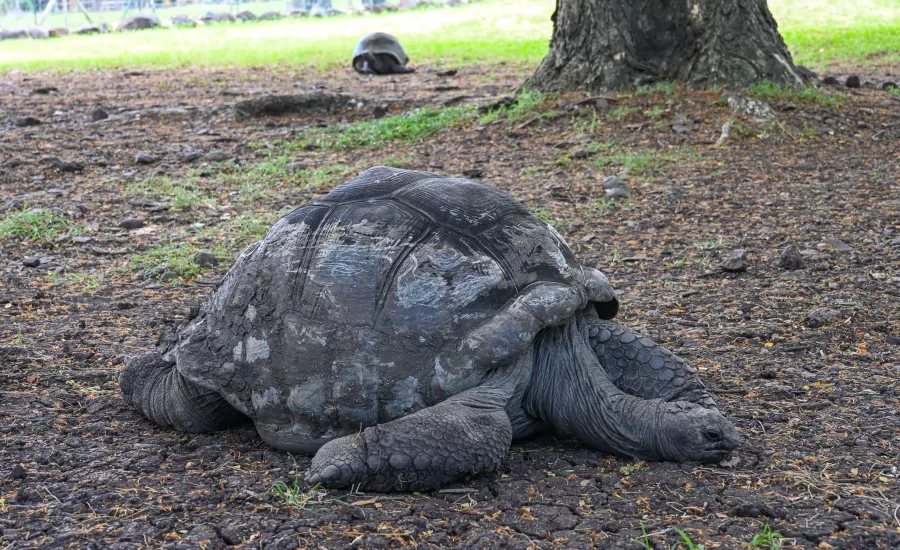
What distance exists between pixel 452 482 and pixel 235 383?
0.93 meters

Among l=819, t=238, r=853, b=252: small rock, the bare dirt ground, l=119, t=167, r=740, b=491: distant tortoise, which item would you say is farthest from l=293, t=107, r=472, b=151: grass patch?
l=119, t=167, r=740, b=491: distant tortoise

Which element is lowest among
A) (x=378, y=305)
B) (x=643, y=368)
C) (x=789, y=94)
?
(x=643, y=368)

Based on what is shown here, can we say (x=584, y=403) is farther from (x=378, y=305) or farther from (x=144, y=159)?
(x=144, y=159)

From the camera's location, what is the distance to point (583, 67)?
29.9 ft

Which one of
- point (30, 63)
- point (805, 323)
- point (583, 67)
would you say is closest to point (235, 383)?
point (805, 323)

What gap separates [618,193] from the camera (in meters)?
7.20

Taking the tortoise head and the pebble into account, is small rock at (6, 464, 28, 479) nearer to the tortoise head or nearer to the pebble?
the tortoise head

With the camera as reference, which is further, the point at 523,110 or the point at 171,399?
the point at 523,110

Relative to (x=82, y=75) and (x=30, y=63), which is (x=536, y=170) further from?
(x=30, y=63)

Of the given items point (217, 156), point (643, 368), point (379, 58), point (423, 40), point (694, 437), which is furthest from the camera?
point (423, 40)

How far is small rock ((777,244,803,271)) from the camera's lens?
553 cm

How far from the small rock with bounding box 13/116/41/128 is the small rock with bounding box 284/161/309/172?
13.4ft

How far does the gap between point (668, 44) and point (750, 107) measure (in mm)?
1093

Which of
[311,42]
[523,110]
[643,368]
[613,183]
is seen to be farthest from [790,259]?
[311,42]
